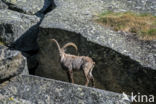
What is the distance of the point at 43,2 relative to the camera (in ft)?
58.9

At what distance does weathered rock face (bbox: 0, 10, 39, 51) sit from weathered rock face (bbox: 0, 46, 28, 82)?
6744 mm

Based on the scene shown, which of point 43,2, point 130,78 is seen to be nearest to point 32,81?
point 130,78

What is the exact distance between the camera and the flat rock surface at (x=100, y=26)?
12414 millimetres

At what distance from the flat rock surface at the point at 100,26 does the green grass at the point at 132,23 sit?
34cm

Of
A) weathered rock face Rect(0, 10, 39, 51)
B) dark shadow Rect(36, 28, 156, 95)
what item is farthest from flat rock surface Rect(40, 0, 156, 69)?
weathered rock face Rect(0, 10, 39, 51)

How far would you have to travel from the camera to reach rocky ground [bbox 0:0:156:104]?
8.06m

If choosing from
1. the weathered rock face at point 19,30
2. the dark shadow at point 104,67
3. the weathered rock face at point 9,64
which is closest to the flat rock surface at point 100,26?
the dark shadow at point 104,67

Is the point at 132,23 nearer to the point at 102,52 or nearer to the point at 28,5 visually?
the point at 102,52

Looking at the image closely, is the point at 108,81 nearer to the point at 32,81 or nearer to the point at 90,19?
the point at 90,19

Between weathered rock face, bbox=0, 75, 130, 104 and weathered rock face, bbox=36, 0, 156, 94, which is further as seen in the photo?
weathered rock face, bbox=36, 0, 156, 94

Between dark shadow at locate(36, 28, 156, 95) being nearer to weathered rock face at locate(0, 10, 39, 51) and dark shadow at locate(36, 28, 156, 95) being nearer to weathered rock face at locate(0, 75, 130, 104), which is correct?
weathered rock face at locate(0, 10, 39, 51)

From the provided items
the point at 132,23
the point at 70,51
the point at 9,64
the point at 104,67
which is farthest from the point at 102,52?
the point at 9,64

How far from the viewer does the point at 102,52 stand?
41.7 ft

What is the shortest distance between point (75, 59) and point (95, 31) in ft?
9.39
